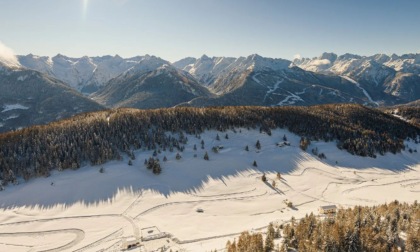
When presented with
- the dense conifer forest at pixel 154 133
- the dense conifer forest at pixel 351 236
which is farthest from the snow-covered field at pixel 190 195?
the dense conifer forest at pixel 351 236

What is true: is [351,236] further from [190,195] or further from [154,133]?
[154,133]

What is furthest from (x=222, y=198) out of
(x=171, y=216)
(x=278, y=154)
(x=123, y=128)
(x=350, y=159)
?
(x=350, y=159)

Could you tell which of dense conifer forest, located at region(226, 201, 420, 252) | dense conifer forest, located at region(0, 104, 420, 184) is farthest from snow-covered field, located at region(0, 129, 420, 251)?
dense conifer forest, located at region(226, 201, 420, 252)

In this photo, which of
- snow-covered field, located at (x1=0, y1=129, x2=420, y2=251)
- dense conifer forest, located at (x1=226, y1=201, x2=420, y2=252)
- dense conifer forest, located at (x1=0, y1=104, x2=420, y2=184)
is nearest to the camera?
dense conifer forest, located at (x1=226, y1=201, x2=420, y2=252)

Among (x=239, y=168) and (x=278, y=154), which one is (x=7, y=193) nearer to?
(x=239, y=168)

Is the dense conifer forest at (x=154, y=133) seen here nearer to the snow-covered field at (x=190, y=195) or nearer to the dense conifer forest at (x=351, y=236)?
the snow-covered field at (x=190, y=195)

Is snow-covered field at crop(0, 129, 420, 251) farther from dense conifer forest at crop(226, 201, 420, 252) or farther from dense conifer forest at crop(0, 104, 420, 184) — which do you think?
dense conifer forest at crop(226, 201, 420, 252)
